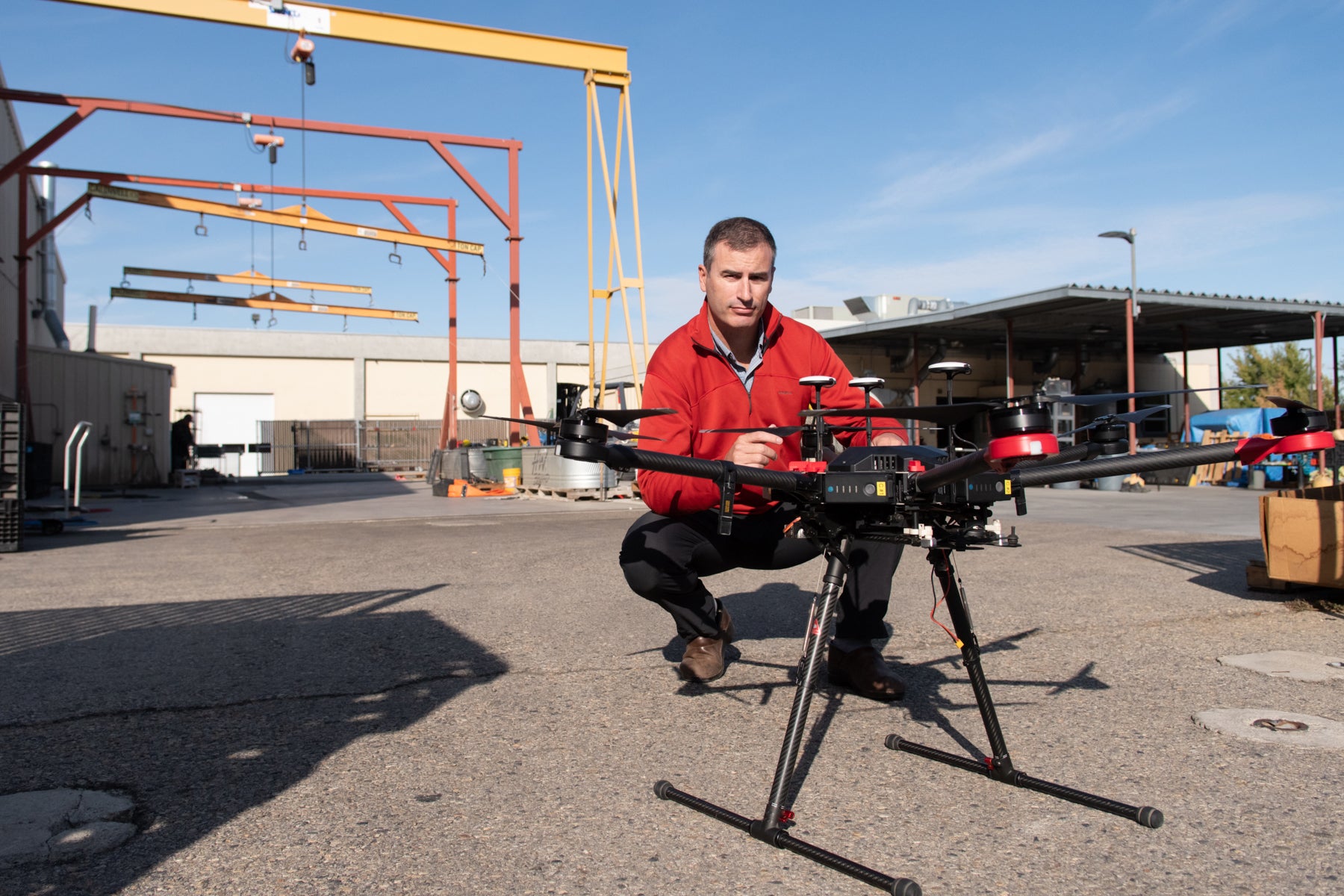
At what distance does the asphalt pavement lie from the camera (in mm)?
2025

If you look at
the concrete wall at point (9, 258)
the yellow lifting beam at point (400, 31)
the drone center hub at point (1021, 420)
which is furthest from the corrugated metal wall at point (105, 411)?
the drone center hub at point (1021, 420)

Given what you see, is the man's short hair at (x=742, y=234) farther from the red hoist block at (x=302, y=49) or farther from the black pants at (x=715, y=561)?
the red hoist block at (x=302, y=49)

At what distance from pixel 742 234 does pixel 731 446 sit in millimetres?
734

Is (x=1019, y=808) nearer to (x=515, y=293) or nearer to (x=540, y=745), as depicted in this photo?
(x=540, y=745)

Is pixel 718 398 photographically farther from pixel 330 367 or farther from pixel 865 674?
pixel 330 367

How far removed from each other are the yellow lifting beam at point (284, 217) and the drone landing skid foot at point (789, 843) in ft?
68.1

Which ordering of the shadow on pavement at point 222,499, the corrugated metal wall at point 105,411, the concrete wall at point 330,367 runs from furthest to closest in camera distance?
1. the concrete wall at point 330,367
2. the corrugated metal wall at point 105,411
3. the shadow on pavement at point 222,499

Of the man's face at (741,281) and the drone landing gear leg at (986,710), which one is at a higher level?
the man's face at (741,281)

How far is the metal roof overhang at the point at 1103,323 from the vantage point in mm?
21016

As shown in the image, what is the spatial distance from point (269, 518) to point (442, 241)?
10783mm

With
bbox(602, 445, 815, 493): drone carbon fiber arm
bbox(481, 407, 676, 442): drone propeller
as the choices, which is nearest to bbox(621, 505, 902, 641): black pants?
bbox(481, 407, 676, 442): drone propeller

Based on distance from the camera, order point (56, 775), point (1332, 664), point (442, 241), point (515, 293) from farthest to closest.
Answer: point (442, 241), point (515, 293), point (1332, 664), point (56, 775)

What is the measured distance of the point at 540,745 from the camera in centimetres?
285

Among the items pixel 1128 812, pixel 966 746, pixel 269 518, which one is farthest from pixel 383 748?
pixel 269 518
